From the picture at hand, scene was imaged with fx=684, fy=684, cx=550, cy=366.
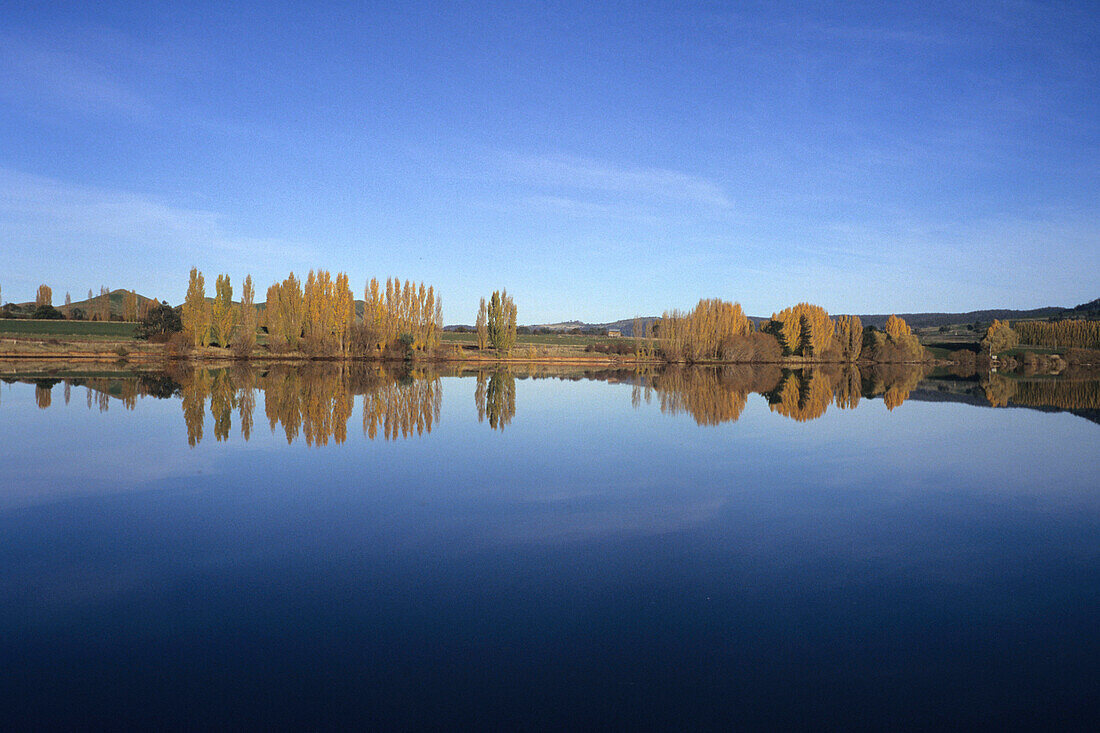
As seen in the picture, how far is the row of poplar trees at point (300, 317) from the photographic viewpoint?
5050 cm

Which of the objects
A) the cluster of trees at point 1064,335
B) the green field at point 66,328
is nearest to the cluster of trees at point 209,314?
the green field at point 66,328

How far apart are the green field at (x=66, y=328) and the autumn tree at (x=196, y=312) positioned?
1238cm

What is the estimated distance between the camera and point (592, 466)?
37.8 feet

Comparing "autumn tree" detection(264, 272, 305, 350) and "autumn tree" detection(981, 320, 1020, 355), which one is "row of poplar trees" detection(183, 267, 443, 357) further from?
"autumn tree" detection(981, 320, 1020, 355)

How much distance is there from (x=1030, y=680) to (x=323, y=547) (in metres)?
5.78

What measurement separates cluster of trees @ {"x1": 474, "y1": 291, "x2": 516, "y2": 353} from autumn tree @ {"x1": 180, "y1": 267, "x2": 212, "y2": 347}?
880 inches

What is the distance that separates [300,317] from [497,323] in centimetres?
1718

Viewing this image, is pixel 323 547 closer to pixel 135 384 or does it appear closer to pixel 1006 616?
pixel 1006 616

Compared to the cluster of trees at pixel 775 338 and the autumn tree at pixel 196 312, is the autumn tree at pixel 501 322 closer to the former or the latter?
the cluster of trees at pixel 775 338

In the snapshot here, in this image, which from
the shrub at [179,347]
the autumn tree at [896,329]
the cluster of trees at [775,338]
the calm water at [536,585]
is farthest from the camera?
the autumn tree at [896,329]

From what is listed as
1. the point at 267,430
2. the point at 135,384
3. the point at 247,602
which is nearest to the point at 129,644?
the point at 247,602

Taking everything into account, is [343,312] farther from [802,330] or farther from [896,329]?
[896,329]

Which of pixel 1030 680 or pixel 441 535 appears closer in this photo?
pixel 1030 680

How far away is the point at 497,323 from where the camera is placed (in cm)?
6219
